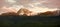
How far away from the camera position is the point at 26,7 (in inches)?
45.2

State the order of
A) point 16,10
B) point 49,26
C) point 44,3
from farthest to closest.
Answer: point 44,3, point 16,10, point 49,26

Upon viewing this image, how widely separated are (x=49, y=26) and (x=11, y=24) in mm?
241

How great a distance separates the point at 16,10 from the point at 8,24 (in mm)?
237

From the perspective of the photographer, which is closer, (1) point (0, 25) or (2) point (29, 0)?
(1) point (0, 25)

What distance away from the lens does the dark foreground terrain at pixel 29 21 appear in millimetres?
874

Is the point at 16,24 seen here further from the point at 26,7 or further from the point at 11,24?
the point at 26,7

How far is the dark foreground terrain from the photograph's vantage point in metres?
0.87

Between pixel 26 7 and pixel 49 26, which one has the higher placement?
pixel 26 7

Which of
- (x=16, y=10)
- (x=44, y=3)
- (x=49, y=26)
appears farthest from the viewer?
(x=44, y=3)

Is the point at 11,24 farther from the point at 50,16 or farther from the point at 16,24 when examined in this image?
the point at 50,16

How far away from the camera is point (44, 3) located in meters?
1.21

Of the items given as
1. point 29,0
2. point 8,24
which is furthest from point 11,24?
point 29,0

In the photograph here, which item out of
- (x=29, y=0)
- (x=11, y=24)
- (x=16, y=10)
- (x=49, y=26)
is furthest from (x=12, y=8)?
(x=49, y=26)

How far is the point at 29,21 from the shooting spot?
0.88m
